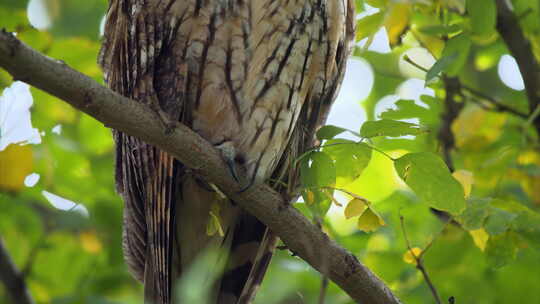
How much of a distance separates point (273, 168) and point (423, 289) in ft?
2.62

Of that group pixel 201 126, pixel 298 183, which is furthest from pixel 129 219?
pixel 298 183

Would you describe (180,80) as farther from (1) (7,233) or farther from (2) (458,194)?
(1) (7,233)

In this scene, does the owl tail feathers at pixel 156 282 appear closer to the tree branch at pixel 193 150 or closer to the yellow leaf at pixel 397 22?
the tree branch at pixel 193 150

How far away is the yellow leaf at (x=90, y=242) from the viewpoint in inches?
120

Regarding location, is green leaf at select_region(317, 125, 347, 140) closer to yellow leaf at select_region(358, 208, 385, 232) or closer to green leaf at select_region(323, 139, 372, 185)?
green leaf at select_region(323, 139, 372, 185)

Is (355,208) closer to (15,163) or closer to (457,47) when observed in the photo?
(457,47)

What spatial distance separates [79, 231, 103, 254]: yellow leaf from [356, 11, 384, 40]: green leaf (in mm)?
1358

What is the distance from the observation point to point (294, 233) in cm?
217

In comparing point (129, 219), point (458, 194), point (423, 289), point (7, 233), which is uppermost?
point (458, 194)

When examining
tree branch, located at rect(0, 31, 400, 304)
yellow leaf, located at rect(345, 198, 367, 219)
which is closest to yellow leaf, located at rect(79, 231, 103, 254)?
tree branch, located at rect(0, 31, 400, 304)

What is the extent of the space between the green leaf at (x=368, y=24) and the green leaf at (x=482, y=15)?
258mm

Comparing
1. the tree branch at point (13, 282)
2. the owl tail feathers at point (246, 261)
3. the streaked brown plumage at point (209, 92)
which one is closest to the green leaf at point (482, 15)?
the streaked brown plumage at point (209, 92)

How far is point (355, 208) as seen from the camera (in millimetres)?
2205

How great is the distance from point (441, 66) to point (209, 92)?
2.23 ft
